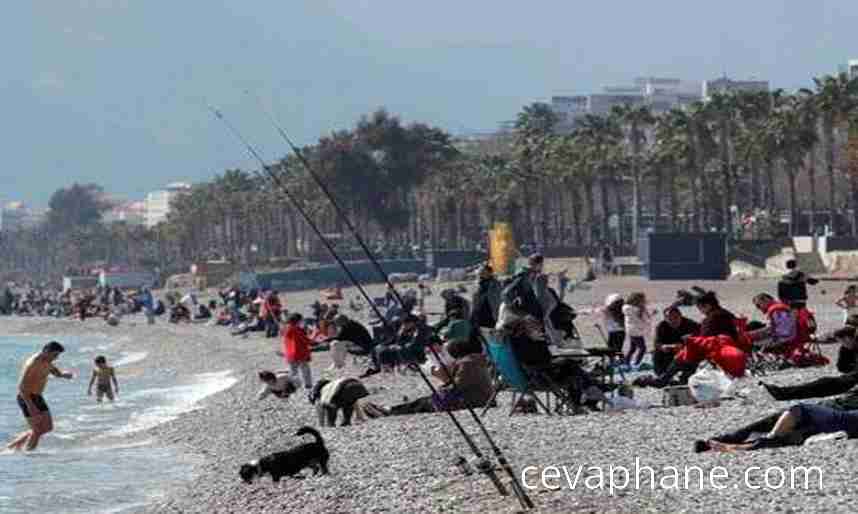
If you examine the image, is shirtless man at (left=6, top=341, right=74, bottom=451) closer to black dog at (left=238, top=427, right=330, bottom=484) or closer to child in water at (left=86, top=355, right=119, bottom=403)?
black dog at (left=238, top=427, right=330, bottom=484)

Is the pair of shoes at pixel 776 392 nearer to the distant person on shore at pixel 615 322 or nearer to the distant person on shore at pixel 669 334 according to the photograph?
the distant person on shore at pixel 669 334

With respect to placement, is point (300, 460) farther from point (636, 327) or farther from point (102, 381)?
point (102, 381)

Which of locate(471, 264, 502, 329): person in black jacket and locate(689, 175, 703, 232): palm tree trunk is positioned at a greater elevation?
locate(689, 175, 703, 232): palm tree trunk

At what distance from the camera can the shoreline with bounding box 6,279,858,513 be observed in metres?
9.61

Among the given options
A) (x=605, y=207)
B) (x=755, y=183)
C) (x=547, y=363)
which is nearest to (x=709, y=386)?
(x=547, y=363)

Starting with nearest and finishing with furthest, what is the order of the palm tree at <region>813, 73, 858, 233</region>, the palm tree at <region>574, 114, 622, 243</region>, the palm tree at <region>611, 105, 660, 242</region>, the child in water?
the child in water < the palm tree at <region>813, 73, 858, 233</region> < the palm tree at <region>611, 105, 660, 242</region> < the palm tree at <region>574, 114, 622, 243</region>

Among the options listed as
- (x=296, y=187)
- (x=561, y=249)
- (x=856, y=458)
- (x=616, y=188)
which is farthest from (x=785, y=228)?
(x=856, y=458)

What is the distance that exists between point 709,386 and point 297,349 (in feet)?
28.9

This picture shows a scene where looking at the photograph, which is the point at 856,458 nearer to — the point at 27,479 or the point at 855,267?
the point at 27,479

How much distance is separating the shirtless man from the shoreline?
1.50 meters

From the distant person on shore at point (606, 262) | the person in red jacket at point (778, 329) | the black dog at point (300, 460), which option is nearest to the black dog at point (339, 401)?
the black dog at point (300, 460)

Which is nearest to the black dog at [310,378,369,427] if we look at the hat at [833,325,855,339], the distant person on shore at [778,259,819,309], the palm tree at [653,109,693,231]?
the hat at [833,325,855,339]

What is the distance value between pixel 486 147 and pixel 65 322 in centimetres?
7332

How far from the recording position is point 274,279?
81562 mm
